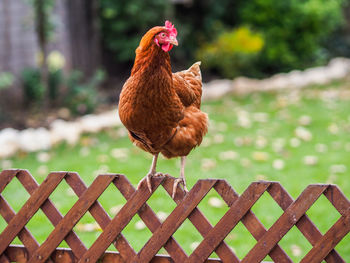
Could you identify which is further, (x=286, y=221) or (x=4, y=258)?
(x=4, y=258)

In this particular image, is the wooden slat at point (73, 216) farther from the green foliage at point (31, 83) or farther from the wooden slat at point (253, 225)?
the green foliage at point (31, 83)

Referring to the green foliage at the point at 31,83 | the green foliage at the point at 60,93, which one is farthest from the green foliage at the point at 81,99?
the green foliage at the point at 31,83

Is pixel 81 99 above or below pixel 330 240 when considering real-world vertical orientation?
below

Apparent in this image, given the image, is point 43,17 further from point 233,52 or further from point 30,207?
point 30,207

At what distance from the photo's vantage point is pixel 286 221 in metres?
2.08

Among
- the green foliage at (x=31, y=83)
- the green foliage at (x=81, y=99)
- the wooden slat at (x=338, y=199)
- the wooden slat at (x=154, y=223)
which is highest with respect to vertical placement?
the wooden slat at (x=338, y=199)

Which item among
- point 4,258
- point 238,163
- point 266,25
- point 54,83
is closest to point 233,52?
Result: point 266,25

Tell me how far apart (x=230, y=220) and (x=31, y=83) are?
20.2 ft

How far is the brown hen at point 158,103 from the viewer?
2127 millimetres

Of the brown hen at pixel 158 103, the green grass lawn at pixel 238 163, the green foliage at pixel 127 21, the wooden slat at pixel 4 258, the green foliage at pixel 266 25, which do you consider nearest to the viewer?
the brown hen at pixel 158 103

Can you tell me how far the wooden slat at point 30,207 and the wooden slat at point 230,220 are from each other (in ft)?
2.36

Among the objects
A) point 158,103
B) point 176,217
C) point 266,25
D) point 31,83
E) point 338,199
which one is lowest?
point 31,83

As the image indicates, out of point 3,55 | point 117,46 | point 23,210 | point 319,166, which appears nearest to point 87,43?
point 117,46

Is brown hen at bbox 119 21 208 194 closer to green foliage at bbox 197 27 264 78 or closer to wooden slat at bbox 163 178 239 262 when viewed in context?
wooden slat at bbox 163 178 239 262
